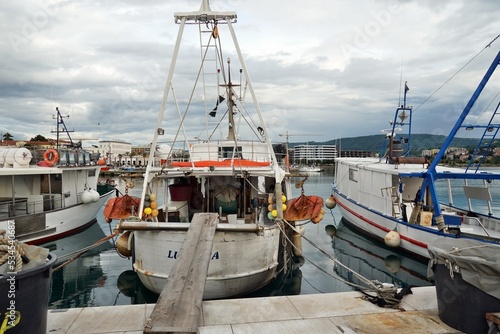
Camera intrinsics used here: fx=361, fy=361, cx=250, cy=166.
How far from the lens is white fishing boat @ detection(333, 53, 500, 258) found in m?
12.5

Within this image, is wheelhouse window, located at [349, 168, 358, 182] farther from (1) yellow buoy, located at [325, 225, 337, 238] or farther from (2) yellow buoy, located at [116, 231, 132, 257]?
(2) yellow buoy, located at [116, 231, 132, 257]

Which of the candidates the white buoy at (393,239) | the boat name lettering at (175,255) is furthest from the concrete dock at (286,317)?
the white buoy at (393,239)

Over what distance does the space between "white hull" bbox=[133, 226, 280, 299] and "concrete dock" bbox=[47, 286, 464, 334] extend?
2.56m

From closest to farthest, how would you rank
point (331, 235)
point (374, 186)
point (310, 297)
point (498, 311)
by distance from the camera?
point (498, 311) < point (310, 297) < point (374, 186) < point (331, 235)

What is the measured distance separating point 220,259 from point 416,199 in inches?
365

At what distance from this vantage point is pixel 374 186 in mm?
17547

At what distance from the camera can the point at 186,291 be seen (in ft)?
15.8

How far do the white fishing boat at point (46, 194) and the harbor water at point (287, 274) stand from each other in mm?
1058

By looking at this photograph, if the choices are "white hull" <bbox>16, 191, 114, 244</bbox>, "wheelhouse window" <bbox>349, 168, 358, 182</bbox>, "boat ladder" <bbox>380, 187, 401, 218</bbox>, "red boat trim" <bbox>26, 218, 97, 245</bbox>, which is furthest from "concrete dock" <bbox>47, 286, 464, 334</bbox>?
"wheelhouse window" <bbox>349, 168, 358, 182</bbox>

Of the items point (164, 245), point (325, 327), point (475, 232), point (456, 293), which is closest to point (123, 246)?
point (164, 245)

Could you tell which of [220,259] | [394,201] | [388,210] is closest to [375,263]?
[388,210]

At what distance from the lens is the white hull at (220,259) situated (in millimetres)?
8031

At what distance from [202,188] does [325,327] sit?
9.72 metres

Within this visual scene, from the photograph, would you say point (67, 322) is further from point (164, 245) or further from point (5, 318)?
point (164, 245)
